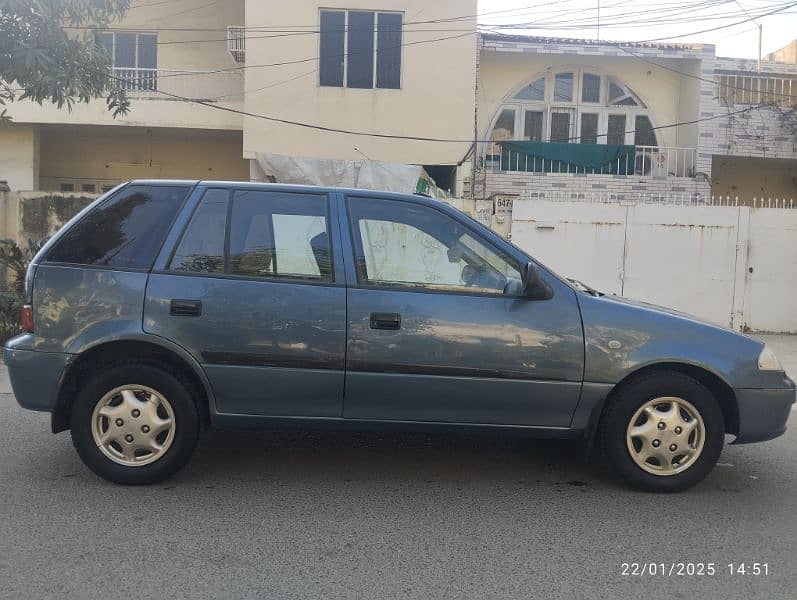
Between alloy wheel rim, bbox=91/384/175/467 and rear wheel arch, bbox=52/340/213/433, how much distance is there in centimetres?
18

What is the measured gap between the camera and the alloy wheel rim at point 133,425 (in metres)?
4.39

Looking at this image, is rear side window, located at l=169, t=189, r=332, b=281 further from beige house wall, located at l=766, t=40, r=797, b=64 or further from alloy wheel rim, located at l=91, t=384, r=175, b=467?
beige house wall, located at l=766, t=40, r=797, b=64

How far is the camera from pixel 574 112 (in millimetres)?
18922

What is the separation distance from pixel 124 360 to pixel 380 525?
6.01 ft

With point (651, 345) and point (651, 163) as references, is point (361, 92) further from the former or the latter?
point (651, 345)

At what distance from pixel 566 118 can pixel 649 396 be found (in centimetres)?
1578

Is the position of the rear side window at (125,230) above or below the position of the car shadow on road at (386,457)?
above

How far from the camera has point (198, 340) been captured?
14.2ft

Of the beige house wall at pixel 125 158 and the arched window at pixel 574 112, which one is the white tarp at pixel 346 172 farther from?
the beige house wall at pixel 125 158

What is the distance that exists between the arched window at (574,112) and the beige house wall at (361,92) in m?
2.94

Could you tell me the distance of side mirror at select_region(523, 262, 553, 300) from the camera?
14.1 ft

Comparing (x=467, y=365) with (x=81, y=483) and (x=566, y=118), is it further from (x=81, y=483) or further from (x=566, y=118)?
(x=566, y=118)

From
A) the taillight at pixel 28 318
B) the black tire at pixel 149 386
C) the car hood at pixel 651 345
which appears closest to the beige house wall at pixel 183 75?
the taillight at pixel 28 318

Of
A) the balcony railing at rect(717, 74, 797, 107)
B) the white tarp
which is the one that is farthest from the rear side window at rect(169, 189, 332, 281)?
the balcony railing at rect(717, 74, 797, 107)
